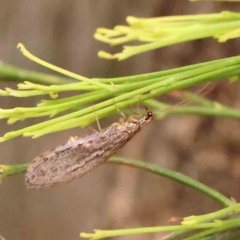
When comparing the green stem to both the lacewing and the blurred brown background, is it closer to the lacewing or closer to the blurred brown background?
the lacewing

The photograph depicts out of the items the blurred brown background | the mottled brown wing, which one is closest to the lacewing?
the mottled brown wing

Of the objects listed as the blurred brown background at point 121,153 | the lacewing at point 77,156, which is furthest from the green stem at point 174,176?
the blurred brown background at point 121,153

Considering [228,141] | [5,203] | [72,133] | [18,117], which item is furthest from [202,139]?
[18,117]

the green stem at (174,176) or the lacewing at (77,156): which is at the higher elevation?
the lacewing at (77,156)

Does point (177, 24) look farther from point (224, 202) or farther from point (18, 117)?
point (224, 202)

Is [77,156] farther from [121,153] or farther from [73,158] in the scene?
[121,153]

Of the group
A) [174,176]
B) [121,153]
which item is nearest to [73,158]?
[174,176]

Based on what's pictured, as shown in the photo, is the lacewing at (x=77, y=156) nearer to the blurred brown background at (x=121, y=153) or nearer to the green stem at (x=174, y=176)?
the green stem at (x=174, y=176)

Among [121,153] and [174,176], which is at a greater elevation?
[121,153]
